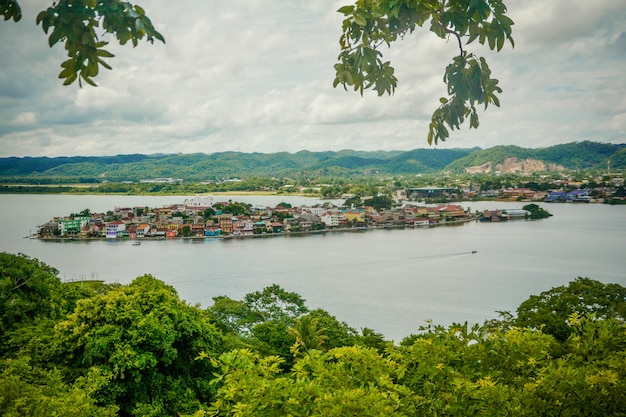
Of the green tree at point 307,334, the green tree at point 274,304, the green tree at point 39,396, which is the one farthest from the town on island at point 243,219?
the green tree at point 39,396

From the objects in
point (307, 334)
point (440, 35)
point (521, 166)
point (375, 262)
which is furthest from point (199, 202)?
point (440, 35)

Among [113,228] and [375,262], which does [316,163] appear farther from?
[375,262]

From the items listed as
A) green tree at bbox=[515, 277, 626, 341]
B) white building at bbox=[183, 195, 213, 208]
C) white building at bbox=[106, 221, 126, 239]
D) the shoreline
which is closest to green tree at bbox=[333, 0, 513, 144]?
green tree at bbox=[515, 277, 626, 341]

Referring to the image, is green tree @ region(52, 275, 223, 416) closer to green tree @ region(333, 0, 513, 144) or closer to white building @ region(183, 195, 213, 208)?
green tree @ region(333, 0, 513, 144)

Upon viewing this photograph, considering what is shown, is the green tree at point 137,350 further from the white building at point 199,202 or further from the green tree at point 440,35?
the white building at point 199,202

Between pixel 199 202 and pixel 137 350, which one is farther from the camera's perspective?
pixel 199 202
